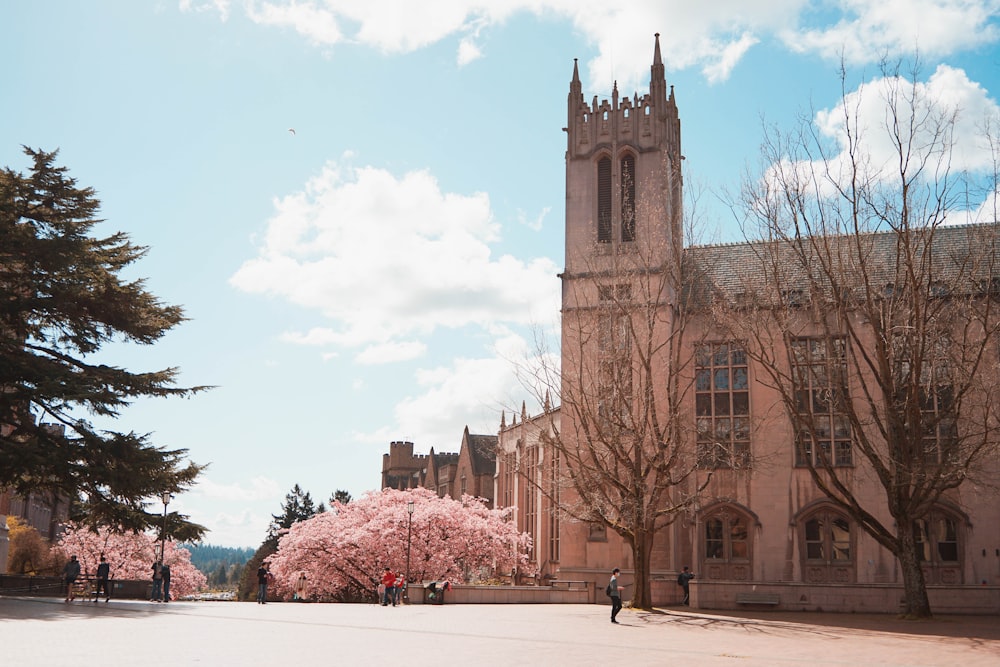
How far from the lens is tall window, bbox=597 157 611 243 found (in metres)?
39.7

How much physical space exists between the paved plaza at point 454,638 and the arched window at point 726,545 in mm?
8043

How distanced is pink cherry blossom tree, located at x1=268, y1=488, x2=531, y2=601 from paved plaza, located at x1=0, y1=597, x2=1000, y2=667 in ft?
61.0

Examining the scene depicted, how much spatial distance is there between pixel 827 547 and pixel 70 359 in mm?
27181

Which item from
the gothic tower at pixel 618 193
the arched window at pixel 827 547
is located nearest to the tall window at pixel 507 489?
the gothic tower at pixel 618 193

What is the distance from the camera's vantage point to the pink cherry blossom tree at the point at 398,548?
45.0 metres

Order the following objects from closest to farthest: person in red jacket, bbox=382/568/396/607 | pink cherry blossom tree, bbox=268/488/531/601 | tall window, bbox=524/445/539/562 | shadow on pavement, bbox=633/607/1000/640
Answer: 1. shadow on pavement, bbox=633/607/1000/640
2. person in red jacket, bbox=382/568/396/607
3. pink cherry blossom tree, bbox=268/488/531/601
4. tall window, bbox=524/445/539/562

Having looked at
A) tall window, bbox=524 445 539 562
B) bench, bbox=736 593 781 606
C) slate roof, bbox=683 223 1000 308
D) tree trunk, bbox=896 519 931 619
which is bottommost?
bench, bbox=736 593 781 606

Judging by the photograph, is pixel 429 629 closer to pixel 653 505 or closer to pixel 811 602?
pixel 653 505

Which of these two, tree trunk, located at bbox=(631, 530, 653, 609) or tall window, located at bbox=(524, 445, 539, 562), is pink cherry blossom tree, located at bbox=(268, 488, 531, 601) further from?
tree trunk, located at bbox=(631, 530, 653, 609)

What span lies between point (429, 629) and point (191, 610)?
8.18 meters

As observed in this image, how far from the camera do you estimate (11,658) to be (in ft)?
40.3

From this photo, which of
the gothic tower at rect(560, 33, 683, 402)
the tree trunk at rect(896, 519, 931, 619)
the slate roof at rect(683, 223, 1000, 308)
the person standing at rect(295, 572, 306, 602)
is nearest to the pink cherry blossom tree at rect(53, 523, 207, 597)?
the person standing at rect(295, 572, 306, 602)

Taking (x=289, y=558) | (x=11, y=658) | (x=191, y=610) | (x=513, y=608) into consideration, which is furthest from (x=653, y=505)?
(x=289, y=558)

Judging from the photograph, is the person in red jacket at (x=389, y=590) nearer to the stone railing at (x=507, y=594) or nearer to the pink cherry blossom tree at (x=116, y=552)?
the stone railing at (x=507, y=594)
